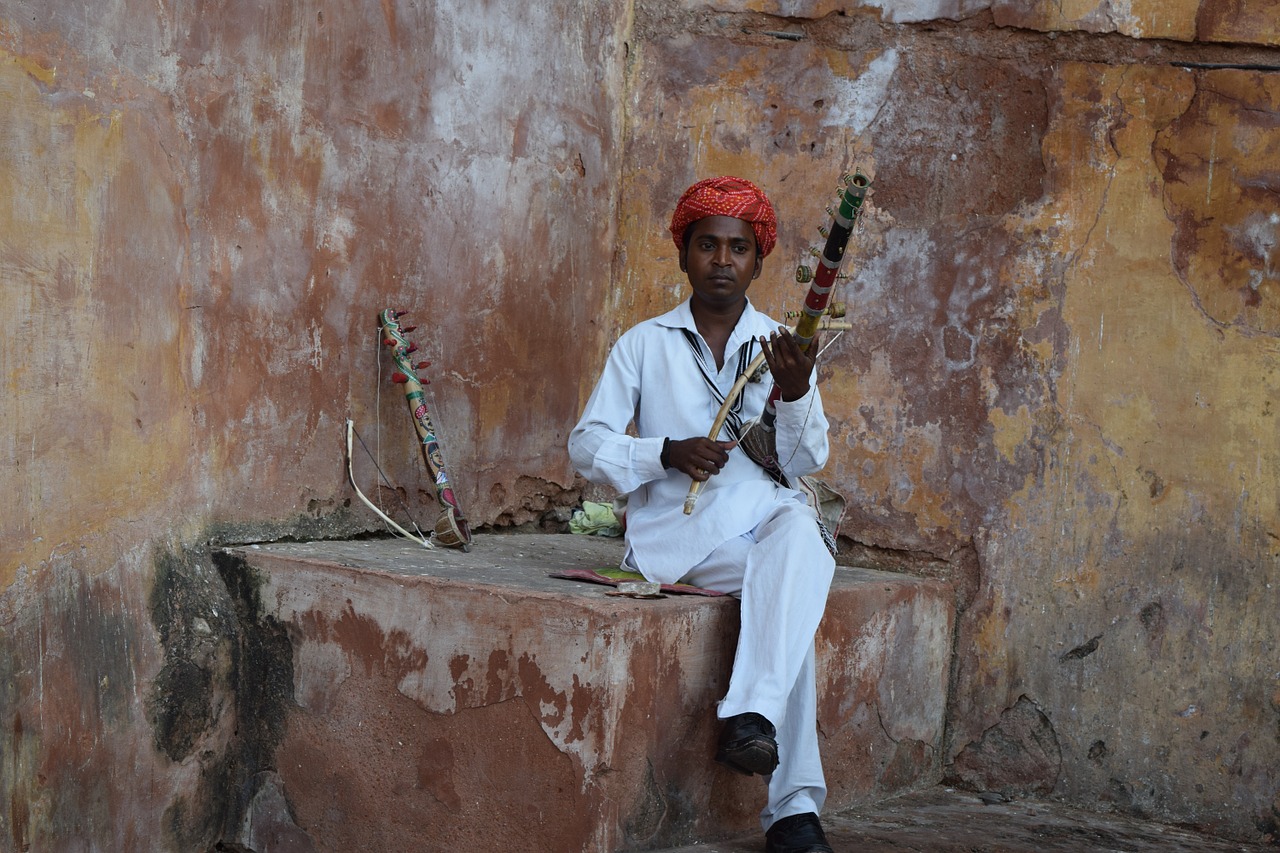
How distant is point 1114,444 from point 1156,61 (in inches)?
42.2

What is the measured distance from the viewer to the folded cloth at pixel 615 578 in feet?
10.5

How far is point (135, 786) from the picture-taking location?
3.15 meters

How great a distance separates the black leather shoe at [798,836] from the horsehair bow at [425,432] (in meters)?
1.20

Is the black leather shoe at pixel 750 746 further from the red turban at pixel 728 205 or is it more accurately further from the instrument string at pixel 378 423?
the instrument string at pixel 378 423

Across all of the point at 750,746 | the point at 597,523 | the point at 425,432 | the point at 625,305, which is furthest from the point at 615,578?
the point at 625,305

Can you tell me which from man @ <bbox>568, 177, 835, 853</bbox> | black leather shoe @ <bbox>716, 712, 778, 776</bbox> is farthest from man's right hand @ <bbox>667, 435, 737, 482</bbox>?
black leather shoe @ <bbox>716, 712, 778, 776</bbox>

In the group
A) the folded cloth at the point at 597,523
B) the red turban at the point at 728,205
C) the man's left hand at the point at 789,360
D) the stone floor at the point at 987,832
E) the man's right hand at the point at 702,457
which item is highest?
the red turban at the point at 728,205

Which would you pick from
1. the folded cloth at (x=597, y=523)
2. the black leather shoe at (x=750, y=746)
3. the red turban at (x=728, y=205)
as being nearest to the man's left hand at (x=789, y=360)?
the red turban at (x=728, y=205)

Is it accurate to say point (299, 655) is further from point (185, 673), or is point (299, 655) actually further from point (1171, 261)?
point (1171, 261)

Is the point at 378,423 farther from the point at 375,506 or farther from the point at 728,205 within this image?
the point at 728,205

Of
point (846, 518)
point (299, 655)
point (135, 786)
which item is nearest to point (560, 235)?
point (846, 518)

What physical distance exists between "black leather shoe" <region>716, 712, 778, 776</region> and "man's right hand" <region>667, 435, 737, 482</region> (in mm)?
561

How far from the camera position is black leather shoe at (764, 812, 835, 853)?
9.73ft

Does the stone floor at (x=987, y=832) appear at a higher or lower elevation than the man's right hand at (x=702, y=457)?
lower
